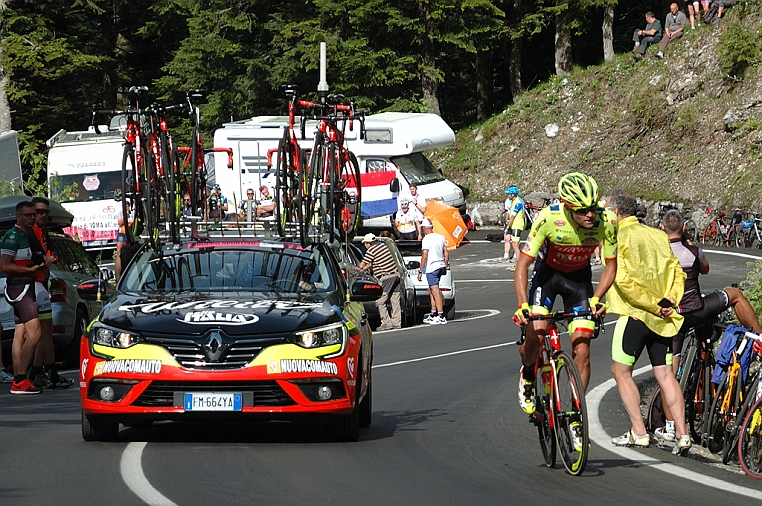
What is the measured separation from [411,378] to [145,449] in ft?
20.0

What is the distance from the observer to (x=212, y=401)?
10031 millimetres

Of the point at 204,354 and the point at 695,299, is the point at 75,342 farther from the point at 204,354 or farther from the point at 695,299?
the point at 695,299

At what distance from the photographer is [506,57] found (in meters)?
57.3

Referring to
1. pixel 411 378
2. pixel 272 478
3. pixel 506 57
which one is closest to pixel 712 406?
pixel 272 478

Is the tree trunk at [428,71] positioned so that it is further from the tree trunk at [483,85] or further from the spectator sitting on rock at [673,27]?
the spectator sitting on rock at [673,27]

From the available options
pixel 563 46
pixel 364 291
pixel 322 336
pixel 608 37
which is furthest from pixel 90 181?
pixel 322 336

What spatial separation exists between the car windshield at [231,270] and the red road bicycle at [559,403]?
2.41 m

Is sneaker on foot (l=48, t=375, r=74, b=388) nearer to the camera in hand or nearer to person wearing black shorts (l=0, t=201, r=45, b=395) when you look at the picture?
person wearing black shorts (l=0, t=201, r=45, b=395)

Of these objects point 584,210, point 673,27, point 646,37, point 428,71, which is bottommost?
point 584,210

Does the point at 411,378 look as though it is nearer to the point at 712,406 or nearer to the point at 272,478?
the point at 712,406

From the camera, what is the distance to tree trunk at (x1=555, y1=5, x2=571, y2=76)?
50219mm

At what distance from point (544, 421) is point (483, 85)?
44664 mm

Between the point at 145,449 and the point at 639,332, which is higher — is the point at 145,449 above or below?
below

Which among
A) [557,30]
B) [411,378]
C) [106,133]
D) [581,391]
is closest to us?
[581,391]
